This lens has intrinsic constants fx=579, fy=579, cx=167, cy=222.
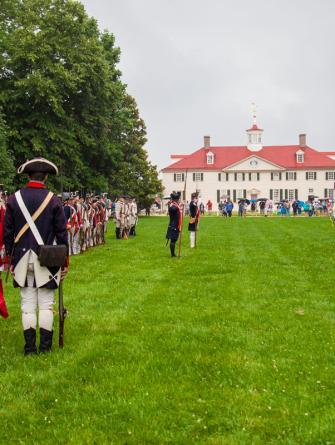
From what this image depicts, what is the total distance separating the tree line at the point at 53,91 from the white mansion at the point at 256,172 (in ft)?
166

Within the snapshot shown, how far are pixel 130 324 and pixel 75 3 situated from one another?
31.1 metres

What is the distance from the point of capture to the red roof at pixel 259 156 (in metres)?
88.6

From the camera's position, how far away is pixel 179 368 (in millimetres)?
6312

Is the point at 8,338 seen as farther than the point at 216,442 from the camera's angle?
Yes

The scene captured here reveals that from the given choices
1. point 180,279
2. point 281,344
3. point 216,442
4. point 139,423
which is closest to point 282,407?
point 216,442

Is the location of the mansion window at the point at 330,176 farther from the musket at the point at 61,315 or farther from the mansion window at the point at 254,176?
the musket at the point at 61,315

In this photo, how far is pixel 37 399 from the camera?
549 centimetres

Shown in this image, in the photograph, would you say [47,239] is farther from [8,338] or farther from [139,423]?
[139,423]

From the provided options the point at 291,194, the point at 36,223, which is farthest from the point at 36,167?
the point at 291,194

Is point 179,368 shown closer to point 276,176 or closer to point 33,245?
point 33,245

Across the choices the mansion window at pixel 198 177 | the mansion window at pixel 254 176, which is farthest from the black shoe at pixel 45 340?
the mansion window at pixel 198 177

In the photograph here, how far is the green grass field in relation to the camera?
189 inches

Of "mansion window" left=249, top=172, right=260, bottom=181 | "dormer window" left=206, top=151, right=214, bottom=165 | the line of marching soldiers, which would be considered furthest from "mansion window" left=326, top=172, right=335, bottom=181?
the line of marching soldiers

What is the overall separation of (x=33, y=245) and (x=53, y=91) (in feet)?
90.0
